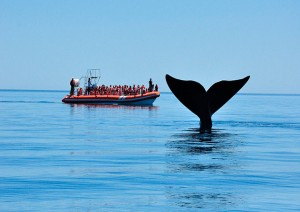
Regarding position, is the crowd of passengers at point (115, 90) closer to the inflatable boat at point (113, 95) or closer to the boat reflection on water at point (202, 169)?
the inflatable boat at point (113, 95)

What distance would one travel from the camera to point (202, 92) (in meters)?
25.9

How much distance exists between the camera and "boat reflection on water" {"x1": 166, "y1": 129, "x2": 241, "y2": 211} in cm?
1290

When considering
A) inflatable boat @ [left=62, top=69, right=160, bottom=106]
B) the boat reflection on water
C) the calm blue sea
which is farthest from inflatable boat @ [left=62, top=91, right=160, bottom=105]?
the boat reflection on water

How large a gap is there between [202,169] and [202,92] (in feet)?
29.0

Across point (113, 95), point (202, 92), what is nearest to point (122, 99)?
point (113, 95)

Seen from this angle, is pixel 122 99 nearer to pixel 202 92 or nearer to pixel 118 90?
pixel 118 90

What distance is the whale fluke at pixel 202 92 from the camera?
82.2 feet

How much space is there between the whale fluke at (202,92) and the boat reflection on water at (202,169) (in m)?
1.29

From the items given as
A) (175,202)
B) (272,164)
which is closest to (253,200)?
(175,202)

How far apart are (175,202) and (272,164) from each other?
7.27m

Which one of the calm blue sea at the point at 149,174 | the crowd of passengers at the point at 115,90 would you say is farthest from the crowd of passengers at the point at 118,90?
the calm blue sea at the point at 149,174

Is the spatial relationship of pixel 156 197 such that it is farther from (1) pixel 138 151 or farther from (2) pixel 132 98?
(2) pixel 132 98

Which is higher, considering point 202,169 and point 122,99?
point 122,99

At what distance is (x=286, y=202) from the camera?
42.1ft
